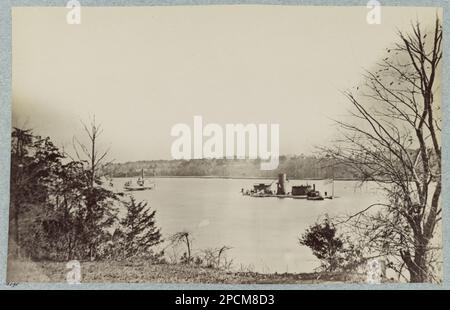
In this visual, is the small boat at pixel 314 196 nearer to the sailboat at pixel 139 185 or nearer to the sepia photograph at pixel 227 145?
the sepia photograph at pixel 227 145

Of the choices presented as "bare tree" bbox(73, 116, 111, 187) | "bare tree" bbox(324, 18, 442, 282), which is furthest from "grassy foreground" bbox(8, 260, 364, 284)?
"bare tree" bbox(73, 116, 111, 187)

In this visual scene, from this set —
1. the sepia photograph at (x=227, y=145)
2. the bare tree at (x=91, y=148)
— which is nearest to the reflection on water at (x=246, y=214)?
the sepia photograph at (x=227, y=145)

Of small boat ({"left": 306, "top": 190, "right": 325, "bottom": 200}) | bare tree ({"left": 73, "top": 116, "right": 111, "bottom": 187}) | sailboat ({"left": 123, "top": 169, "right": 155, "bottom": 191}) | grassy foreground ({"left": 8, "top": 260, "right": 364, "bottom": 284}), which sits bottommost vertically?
grassy foreground ({"left": 8, "top": 260, "right": 364, "bottom": 284})

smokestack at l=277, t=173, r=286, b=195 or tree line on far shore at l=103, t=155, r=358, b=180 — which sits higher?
tree line on far shore at l=103, t=155, r=358, b=180

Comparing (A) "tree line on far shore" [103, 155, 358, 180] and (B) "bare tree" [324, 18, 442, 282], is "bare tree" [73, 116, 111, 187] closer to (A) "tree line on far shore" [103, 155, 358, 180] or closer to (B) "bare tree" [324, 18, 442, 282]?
(A) "tree line on far shore" [103, 155, 358, 180]
